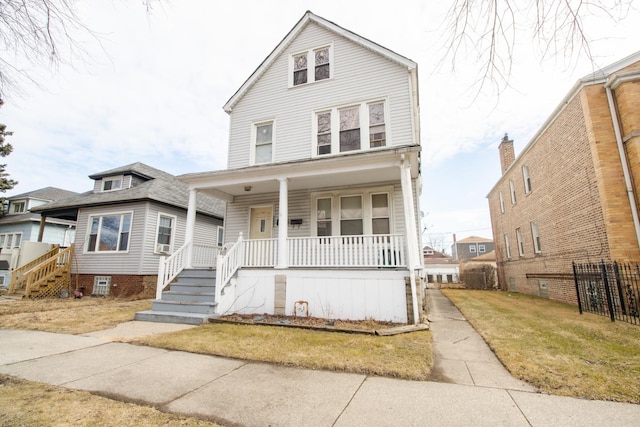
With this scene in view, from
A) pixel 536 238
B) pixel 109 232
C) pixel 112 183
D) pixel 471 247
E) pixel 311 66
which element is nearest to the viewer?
pixel 311 66

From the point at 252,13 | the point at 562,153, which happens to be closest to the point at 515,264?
the point at 562,153

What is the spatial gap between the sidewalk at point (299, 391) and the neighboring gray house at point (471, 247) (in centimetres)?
5043

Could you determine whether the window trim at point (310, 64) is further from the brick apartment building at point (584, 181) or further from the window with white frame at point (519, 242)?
the window with white frame at point (519, 242)

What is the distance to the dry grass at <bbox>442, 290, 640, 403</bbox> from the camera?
125 inches

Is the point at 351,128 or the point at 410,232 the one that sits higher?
the point at 351,128

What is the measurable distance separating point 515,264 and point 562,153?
7991 millimetres

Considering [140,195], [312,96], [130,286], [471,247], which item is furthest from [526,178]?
[471,247]

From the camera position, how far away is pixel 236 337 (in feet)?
18.1

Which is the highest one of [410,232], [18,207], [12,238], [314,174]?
[18,207]

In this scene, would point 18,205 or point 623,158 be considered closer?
point 623,158

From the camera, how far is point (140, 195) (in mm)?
13180

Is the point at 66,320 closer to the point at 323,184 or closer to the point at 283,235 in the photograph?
the point at 283,235

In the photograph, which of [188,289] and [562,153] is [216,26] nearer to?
[188,289]

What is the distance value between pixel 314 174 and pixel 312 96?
4.18 meters
